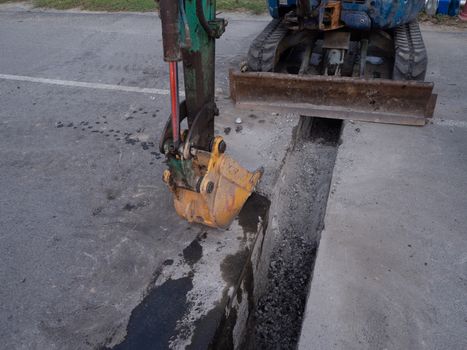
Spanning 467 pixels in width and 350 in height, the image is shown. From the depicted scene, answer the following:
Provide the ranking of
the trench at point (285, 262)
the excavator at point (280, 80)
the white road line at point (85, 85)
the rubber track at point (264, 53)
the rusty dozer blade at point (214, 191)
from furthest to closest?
the white road line at point (85, 85)
the rubber track at point (264, 53)
the trench at point (285, 262)
the rusty dozer blade at point (214, 191)
the excavator at point (280, 80)

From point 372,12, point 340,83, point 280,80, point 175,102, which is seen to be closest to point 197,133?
point 175,102

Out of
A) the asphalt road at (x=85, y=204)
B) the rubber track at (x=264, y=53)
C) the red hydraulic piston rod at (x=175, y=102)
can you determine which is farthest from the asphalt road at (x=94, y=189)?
the red hydraulic piston rod at (x=175, y=102)

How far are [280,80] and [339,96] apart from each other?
1.94ft

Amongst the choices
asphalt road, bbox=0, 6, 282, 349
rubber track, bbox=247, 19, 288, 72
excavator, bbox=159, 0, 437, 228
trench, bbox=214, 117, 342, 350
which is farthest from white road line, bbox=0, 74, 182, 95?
trench, bbox=214, 117, 342, 350

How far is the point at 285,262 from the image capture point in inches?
123

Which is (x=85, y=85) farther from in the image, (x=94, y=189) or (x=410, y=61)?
(x=410, y=61)

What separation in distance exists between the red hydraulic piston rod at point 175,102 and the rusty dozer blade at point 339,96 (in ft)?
6.63

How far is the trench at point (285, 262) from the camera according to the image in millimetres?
2609

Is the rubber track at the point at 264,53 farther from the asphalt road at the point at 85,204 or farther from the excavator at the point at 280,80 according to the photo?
the asphalt road at the point at 85,204

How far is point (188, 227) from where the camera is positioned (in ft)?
9.17

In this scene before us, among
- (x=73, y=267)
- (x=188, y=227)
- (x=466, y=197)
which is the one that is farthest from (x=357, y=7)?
(x=73, y=267)

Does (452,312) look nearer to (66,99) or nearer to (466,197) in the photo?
(466,197)

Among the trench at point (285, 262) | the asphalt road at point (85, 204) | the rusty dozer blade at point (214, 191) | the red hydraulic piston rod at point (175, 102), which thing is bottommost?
the trench at point (285, 262)

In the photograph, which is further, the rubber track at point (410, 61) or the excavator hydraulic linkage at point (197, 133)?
the rubber track at point (410, 61)
